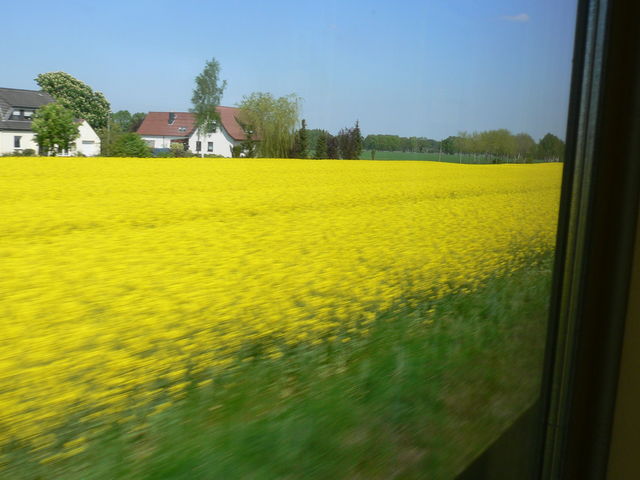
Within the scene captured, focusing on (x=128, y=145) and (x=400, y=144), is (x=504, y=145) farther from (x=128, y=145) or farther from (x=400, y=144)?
(x=128, y=145)

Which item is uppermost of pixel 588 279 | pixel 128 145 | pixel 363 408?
pixel 128 145

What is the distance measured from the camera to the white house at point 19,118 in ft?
2.40

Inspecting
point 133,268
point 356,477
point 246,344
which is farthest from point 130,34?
point 356,477

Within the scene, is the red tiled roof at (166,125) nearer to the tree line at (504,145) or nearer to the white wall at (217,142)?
the white wall at (217,142)

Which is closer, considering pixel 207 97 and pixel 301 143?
pixel 207 97

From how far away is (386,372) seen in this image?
1.55 meters

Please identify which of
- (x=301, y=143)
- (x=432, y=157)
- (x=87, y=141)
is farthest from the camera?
(x=432, y=157)

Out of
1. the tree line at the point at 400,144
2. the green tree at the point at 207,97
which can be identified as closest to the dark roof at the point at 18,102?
the green tree at the point at 207,97

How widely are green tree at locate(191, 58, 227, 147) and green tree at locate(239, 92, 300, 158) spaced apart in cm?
8

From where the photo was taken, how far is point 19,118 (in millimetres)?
768

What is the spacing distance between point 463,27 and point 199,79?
99 cm

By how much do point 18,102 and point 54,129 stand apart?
0.22ft

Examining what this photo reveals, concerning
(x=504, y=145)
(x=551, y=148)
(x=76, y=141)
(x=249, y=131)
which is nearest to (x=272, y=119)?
(x=249, y=131)

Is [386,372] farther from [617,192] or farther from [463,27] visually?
[463,27]
